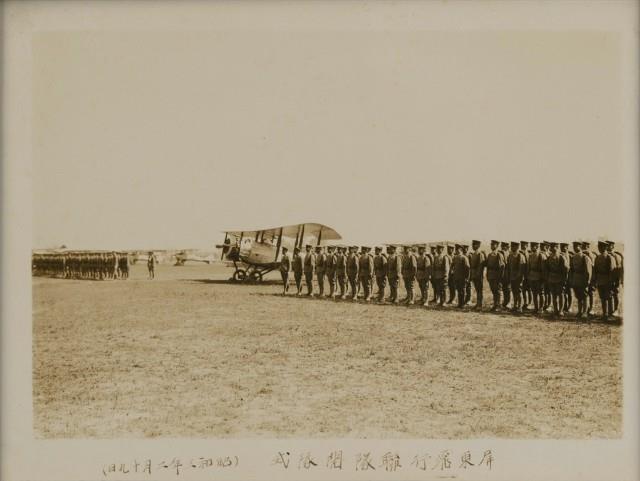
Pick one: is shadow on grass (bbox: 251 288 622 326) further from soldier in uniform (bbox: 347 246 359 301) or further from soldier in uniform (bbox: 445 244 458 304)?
soldier in uniform (bbox: 347 246 359 301)

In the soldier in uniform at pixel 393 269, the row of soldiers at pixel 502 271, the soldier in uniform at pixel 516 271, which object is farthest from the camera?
the soldier in uniform at pixel 393 269

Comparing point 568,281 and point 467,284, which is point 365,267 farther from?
point 568,281

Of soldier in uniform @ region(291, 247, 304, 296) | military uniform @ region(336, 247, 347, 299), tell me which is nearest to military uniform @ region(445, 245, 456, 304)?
military uniform @ region(336, 247, 347, 299)

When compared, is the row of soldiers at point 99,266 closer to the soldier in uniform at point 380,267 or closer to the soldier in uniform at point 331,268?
the soldier in uniform at point 331,268

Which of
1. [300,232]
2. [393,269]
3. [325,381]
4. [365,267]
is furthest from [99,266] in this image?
[325,381]

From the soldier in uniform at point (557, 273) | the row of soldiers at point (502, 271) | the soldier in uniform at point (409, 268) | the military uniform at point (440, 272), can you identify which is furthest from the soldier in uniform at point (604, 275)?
the soldier in uniform at point (409, 268)

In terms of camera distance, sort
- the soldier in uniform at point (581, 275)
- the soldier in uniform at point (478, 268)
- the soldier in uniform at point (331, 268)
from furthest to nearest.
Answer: the soldier in uniform at point (331, 268) < the soldier in uniform at point (478, 268) < the soldier in uniform at point (581, 275)
